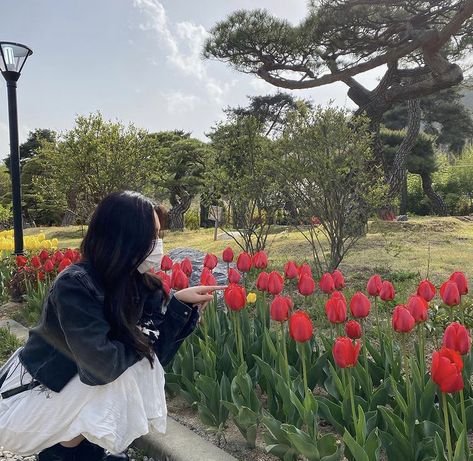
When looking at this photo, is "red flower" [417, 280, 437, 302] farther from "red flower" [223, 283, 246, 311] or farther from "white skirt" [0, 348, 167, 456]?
"white skirt" [0, 348, 167, 456]

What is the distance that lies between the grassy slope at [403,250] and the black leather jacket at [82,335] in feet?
13.6

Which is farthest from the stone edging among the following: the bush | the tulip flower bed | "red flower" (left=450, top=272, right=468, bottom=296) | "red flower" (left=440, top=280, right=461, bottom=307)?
the bush

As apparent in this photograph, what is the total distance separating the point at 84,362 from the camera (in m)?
1.64

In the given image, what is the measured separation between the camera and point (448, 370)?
144 cm

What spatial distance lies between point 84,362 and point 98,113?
8611mm

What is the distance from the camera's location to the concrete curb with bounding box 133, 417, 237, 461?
2072mm

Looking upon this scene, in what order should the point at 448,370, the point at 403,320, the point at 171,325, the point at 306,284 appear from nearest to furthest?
1. the point at 448,370
2. the point at 403,320
3. the point at 171,325
4. the point at 306,284

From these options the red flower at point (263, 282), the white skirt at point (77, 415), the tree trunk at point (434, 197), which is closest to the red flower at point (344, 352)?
the white skirt at point (77, 415)

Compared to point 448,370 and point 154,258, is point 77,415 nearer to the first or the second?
point 154,258

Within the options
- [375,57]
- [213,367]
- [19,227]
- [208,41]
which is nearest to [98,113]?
[208,41]

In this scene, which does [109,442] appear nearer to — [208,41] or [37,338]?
[37,338]

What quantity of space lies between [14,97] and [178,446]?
504cm

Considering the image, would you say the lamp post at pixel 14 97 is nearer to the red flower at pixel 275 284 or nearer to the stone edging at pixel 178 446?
the stone edging at pixel 178 446

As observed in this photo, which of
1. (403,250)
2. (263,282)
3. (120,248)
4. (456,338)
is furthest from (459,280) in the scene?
(403,250)
